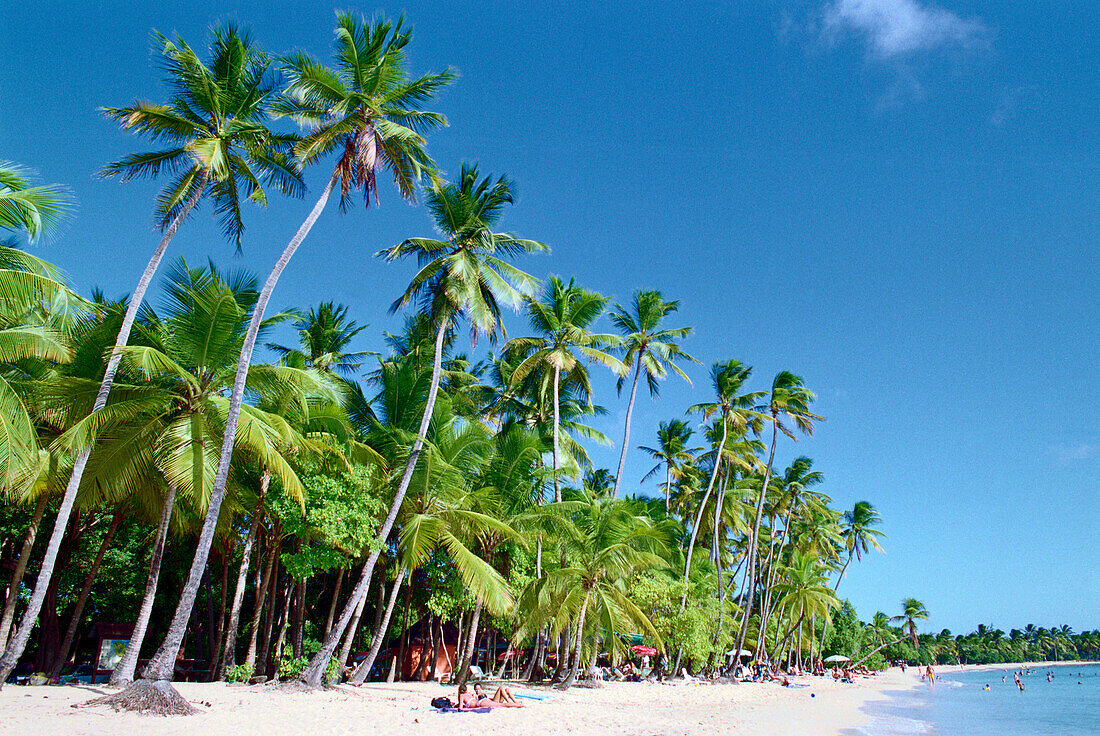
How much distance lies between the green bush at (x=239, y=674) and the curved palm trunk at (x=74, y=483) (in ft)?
13.2

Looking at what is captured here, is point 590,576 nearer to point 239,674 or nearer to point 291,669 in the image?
point 291,669

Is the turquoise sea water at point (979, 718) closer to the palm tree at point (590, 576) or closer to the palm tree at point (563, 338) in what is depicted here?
the palm tree at point (590, 576)

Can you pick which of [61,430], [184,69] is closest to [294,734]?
[61,430]

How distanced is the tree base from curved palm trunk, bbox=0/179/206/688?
1.63 meters

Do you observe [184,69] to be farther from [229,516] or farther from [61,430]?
[229,516]

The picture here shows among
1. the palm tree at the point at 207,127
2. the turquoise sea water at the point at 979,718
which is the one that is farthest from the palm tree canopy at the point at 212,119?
the turquoise sea water at the point at 979,718

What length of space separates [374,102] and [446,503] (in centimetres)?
920

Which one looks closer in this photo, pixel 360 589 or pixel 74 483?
pixel 74 483

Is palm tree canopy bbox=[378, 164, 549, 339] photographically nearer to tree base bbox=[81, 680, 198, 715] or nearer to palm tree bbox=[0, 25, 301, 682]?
palm tree bbox=[0, 25, 301, 682]

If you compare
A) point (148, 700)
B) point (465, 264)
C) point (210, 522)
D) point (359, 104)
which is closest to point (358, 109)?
point (359, 104)

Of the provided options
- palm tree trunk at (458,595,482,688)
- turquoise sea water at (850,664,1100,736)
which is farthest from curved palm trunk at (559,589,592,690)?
turquoise sea water at (850,664,1100,736)

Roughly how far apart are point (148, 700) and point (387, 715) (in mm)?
3860

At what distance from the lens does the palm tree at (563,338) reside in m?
21.4

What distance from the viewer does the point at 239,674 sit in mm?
13703
